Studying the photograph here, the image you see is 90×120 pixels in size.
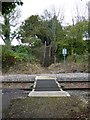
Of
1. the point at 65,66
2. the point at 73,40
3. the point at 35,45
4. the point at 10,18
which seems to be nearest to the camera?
the point at 65,66

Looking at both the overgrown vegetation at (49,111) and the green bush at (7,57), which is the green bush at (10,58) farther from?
the overgrown vegetation at (49,111)

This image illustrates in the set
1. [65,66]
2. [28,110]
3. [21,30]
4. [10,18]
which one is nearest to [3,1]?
[28,110]

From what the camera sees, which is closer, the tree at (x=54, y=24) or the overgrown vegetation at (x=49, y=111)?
the overgrown vegetation at (x=49, y=111)

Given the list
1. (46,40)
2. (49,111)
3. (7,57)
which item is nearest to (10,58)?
(7,57)

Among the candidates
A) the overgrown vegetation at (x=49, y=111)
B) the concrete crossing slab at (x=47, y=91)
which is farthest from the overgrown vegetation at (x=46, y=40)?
the overgrown vegetation at (x=49, y=111)

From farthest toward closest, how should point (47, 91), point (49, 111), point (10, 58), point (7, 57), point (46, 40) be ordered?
point (46, 40), point (10, 58), point (7, 57), point (47, 91), point (49, 111)

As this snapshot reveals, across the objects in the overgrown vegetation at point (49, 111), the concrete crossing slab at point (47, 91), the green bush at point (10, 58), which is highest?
the green bush at point (10, 58)

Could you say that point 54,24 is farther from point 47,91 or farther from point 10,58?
point 47,91

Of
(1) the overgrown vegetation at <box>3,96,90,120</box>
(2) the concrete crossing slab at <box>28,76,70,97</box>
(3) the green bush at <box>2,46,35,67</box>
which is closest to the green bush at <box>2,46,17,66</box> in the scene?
(3) the green bush at <box>2,46,35,67</box>

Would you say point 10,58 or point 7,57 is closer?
point 7,57

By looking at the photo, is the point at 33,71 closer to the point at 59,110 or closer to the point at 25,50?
the point at 25,50

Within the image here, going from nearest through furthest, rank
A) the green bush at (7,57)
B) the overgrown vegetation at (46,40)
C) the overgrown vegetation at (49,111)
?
the overgrown vegetation at (49,111) → the green bush at (7,57) → the overgrown vegetation at (46,40)

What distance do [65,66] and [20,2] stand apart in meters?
19.7

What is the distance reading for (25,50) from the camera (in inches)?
1206
